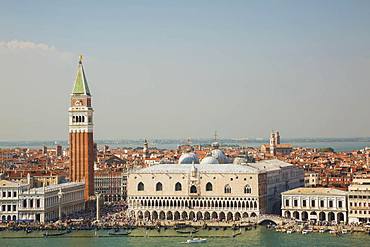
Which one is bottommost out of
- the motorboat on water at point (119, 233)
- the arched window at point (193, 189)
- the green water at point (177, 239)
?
the green water at point (177, 239)

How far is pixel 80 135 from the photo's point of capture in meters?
40.9

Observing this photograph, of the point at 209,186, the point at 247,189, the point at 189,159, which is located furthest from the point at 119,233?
the point at 189,159

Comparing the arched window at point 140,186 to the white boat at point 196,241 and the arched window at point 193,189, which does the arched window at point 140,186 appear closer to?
the arched window at point 193,189

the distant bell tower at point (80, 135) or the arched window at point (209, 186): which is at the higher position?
the distant bell tower at point (80, 135)

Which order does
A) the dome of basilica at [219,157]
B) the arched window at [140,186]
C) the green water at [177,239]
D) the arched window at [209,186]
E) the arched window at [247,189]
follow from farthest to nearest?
the dome of basilica at [219,157]
the arched window at [140,186]
the arched window at [209,186]
the arched window at [247,189]
the green water at [177,239]

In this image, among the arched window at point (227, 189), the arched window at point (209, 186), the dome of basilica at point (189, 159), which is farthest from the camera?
the dome of basilica at point (189, 159)

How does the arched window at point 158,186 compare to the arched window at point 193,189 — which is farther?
the arched window at point 158,186

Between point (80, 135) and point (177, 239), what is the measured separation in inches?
449

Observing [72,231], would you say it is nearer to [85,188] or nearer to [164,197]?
[164,197]

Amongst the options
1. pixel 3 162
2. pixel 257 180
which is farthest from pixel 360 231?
pixel 3 162

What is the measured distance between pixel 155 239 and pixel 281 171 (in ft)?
38.0

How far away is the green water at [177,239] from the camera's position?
29609 millimetres

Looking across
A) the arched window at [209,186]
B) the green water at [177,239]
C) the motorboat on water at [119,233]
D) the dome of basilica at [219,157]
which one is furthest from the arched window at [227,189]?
the motorboat on water at [119,233]

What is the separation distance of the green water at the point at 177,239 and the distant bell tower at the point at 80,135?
828 centimetres
